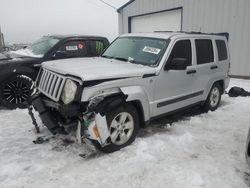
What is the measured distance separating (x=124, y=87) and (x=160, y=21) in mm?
9622

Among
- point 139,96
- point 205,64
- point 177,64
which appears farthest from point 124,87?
point 205,64

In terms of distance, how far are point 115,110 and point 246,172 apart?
2.01 meters

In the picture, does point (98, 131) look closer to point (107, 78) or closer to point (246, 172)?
point (107, 78)

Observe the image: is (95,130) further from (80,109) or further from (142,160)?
(142,160)

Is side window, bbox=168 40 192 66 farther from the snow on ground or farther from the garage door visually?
the garage door

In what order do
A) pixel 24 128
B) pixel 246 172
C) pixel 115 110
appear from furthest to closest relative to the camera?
pixel 24 128
pixel 115 110
pixel 246 172

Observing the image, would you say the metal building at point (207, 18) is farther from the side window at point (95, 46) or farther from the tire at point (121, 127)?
the tire at point (121, 127)

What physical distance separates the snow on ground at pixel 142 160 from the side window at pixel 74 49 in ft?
7.85

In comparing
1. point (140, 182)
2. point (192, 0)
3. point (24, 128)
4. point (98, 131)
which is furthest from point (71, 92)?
point (192, 0)

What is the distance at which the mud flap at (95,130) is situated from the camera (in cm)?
357

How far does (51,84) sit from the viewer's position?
13.4 feet

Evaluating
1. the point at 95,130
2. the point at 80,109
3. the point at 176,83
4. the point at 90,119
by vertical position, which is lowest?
the point at 95,130

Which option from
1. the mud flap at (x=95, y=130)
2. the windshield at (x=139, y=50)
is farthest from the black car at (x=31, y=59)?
the mud flap at (x=95, y=130)

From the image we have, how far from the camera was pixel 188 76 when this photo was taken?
199 inches
